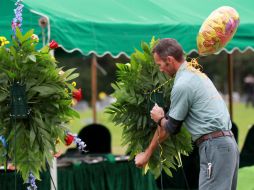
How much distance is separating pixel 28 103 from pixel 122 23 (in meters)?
1.82

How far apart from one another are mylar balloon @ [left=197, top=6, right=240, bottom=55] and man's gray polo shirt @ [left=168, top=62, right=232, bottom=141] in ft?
2.27

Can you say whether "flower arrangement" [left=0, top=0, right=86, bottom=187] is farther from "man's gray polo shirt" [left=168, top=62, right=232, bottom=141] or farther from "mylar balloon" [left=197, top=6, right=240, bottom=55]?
"mylar balloon" [left=197, top=6, right=240, bottom=55]

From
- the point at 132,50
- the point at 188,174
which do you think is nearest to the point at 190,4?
the point at 132,50

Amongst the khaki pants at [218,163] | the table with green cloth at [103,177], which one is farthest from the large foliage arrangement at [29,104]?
the table with green cloth at [103,177]

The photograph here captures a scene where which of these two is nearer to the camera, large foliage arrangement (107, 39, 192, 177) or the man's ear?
the man's ear

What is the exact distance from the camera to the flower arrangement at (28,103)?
6.20 m

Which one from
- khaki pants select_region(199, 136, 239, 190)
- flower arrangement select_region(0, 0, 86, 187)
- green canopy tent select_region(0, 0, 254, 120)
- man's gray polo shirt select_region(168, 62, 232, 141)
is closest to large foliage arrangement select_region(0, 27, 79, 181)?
flower arrangement select_region(0, 0, 86, 187)

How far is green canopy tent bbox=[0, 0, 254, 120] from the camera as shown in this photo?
7.29 meters

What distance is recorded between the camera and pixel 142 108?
22.5 feet

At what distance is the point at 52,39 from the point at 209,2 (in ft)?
8.98

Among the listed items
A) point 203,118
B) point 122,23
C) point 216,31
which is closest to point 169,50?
point 203,118

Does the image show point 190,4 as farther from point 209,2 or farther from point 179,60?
point 179,60

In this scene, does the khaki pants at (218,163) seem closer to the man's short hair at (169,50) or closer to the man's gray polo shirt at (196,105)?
the man's gray polo shirt at (196,105)

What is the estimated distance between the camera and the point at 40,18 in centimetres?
702
